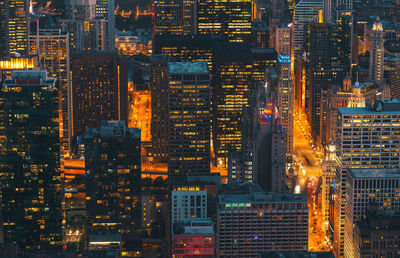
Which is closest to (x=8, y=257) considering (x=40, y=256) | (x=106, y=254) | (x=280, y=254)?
(x=40, y=256)

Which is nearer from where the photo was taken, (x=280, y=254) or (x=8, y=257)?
(x=8, y=257)

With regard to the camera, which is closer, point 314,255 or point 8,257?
point 8,257

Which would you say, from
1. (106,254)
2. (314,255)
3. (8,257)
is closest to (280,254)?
(314,255)

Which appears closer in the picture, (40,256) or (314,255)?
(40,256)

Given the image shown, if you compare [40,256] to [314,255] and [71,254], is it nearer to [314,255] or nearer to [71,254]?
[71,254]

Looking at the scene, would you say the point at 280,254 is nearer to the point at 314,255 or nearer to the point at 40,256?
the point at 314,255

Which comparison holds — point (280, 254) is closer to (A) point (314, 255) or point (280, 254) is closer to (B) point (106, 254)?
(A) point (314, 255)
